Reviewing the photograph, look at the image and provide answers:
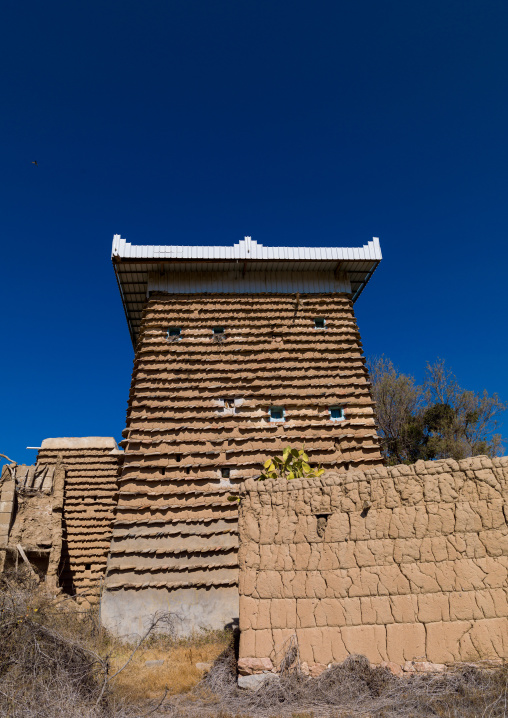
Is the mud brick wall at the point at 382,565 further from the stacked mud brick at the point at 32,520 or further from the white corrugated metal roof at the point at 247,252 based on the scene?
the white corrugated metal roof at the point at 247,252

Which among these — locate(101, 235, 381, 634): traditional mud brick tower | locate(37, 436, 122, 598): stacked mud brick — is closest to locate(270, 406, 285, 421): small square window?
locate(101, 235, 381, 634): traditional mud brick tower

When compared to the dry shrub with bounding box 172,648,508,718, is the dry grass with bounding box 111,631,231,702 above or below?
above

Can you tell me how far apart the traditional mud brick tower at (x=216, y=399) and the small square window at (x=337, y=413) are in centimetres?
4

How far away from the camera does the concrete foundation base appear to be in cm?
1087

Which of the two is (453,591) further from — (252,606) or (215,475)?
(215,475)

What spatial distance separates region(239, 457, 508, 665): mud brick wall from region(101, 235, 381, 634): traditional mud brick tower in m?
4.24

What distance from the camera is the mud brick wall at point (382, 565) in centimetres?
627

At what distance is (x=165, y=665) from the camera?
9.01 m

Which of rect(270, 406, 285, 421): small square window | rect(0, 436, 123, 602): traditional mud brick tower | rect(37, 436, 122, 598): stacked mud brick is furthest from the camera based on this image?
rect(37, 436, 122, 598): stacked mud brick

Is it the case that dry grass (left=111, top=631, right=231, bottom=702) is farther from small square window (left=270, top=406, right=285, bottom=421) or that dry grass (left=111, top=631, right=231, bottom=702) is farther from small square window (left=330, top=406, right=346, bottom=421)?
small square window (left=330, top=406, right=346, bottom=421)

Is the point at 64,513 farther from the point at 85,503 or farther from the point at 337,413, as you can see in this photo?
the point at 337,413

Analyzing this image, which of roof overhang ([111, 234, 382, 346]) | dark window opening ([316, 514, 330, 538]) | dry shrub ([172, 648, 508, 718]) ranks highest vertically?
roof overhang ([111, 234, 382, 346])

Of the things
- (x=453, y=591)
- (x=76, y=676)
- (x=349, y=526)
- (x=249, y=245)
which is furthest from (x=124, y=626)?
(x=249, y=245)

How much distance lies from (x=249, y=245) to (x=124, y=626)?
10060 mm
